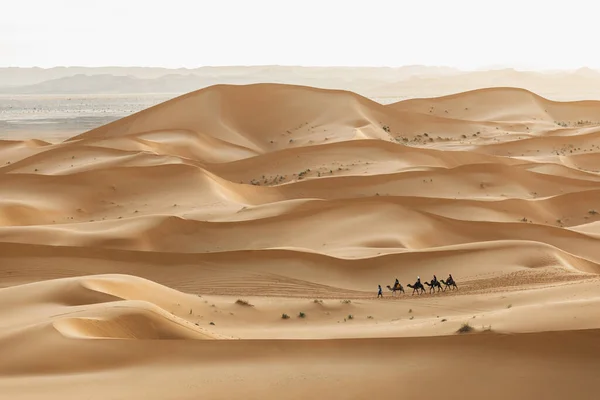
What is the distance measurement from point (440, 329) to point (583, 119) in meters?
50.6

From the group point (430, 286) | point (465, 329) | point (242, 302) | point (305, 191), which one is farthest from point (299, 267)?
point (305, 191)

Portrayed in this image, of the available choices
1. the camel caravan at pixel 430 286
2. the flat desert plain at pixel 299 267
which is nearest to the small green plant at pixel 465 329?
the flat desert plain at pixel 299 267

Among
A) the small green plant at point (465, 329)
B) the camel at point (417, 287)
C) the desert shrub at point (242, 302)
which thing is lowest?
the desert shrub at point (242, 302)

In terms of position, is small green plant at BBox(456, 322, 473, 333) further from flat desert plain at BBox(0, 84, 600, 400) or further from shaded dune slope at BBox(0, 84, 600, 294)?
shaded dune slope at BBox(0, 84, 600, 294)

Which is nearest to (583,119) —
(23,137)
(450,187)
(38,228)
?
(450,187)

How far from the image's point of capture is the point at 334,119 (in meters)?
48.7

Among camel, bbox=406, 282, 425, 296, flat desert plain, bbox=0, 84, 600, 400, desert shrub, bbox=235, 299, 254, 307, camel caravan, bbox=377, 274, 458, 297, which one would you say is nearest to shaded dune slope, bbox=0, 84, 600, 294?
flat desert plain, bbox=0, 84, 600, 400

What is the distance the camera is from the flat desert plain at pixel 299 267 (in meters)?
8.74

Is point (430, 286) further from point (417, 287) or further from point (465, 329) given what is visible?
point (465, 329)

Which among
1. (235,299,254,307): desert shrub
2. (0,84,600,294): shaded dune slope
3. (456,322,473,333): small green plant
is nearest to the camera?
(456,322,473,333): small green plant

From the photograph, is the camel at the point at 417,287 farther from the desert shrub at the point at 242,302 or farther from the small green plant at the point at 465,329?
the small green plant at the point at 465,329

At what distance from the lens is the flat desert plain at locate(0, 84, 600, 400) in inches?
344

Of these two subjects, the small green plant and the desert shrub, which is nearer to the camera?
the small green plant

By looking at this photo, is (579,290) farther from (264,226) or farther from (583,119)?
(583,119)
